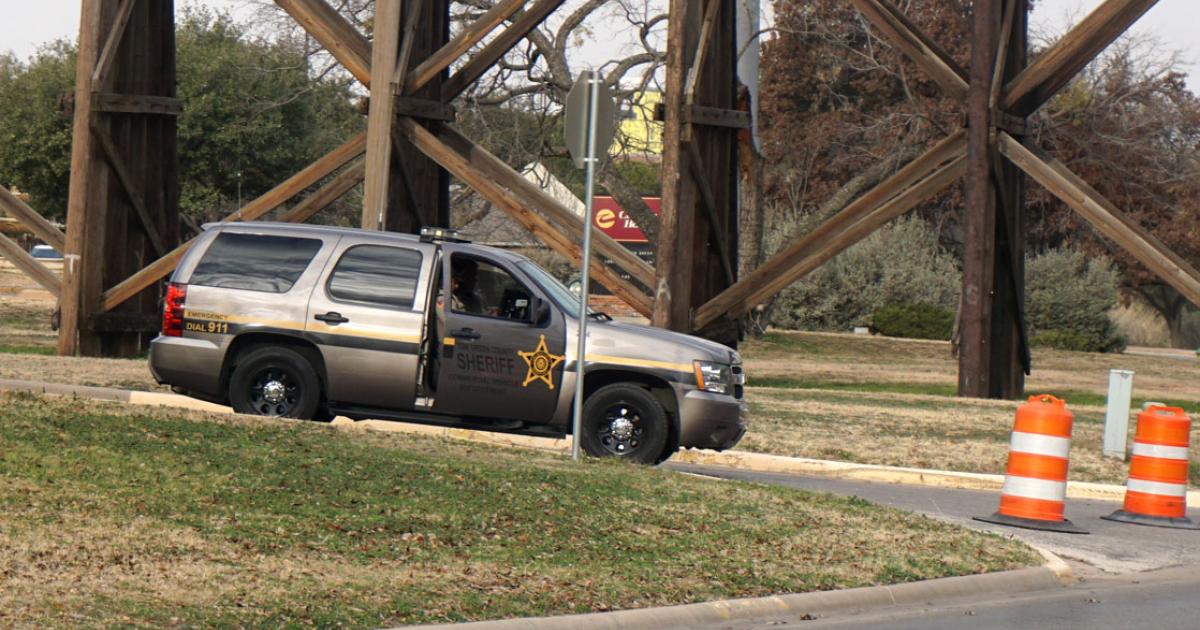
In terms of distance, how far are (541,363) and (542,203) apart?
352 inches

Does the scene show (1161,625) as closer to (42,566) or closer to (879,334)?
(42,566)

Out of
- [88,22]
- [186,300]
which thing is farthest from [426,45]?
[186,300]

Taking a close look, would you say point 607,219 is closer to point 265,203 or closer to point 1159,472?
point 265,203

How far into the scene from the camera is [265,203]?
2306 centimetres

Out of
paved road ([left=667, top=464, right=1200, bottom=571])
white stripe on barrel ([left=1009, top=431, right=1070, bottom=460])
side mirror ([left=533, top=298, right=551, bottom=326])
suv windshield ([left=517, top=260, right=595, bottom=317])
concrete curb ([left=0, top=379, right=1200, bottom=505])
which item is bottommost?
paved road ([left=667, top=464, right=1200, bottom=571])

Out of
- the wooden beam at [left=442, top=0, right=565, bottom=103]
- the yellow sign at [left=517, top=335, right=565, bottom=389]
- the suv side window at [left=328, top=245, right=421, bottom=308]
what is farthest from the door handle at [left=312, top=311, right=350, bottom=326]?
the wooden beam at [left=442, top=0, right=565, bottom=103]

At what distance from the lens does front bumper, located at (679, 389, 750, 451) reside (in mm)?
13977

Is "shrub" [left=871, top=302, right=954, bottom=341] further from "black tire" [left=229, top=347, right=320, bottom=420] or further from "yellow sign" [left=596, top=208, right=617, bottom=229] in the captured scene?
"black tire" [left=229, top=347, right=320, bottom=420]

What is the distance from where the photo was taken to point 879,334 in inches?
1689

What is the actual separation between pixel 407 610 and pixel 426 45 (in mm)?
16682

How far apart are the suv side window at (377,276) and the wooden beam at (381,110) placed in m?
7.70

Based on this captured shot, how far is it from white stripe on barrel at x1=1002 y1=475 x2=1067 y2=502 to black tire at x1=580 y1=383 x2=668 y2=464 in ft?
9.31

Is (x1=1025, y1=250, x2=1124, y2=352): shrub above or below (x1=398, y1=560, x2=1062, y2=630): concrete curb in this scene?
above

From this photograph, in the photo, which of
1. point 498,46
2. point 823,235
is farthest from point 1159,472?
point 498,46
